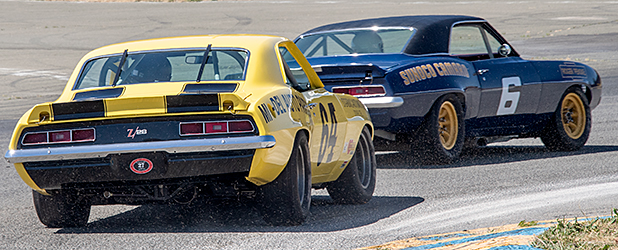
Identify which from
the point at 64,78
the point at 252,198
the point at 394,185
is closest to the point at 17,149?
the point at 252,198

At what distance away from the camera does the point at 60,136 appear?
5.31 m

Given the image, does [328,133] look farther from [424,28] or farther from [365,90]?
[424,28]

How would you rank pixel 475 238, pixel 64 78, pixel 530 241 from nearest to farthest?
1. pixel 530 241
2. pixel 475 238
3. pixel 64 78

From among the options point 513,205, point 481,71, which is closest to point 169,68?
point 513,205

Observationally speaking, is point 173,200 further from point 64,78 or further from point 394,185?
point 64,78

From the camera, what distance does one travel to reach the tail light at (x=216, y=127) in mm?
5227

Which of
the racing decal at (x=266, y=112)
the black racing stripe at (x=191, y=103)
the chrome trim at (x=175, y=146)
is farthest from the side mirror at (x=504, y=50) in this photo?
the black racing stripe at (x=191, y=103)

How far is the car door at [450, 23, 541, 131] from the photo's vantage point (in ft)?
31.7

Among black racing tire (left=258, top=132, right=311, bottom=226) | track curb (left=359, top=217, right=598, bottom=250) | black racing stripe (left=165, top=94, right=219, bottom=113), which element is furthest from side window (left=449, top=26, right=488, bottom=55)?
black racing stripe (left=165, top=94, right=219, bottom=113)

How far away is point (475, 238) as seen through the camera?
4812mm

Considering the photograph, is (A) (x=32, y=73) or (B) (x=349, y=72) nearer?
(B) (x=349, y=72)

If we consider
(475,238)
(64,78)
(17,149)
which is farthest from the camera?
(64,78)

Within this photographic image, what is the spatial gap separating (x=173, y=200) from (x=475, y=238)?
1913 mm

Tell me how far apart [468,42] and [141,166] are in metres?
5.71
